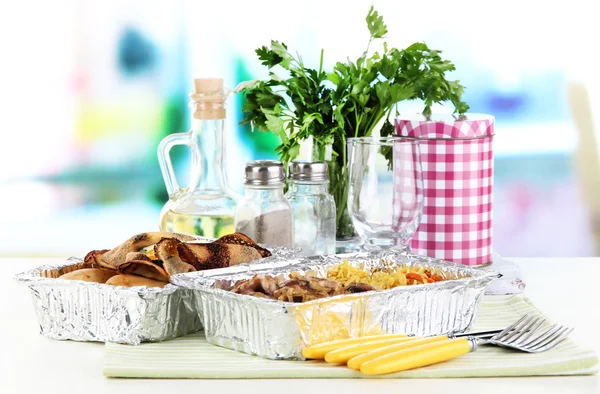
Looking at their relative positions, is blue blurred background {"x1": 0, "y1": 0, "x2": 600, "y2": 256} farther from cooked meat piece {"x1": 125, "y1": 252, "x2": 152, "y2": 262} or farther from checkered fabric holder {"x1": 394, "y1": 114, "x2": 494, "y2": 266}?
cooked meat piece {"x1": 125, "y1": 252, "x2": 152, "y2": 262}

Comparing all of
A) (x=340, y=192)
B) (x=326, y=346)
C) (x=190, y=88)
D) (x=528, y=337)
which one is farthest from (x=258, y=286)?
(x=190, y=88)

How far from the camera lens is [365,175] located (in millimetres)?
1355

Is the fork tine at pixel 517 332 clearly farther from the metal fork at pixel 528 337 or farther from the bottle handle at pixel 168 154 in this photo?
the bottle handle at pixel 168 154

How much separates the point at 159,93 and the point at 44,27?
0.46 meters

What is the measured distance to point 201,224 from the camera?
1.48 m

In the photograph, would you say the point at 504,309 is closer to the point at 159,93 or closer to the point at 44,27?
the point at 159,93

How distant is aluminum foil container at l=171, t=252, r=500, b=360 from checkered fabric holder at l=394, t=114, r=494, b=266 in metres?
0.32

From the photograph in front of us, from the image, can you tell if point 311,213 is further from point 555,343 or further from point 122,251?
point 555,343

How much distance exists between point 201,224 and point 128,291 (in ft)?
1.21

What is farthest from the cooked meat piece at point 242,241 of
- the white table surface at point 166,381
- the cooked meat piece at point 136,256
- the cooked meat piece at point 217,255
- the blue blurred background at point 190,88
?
the blue blurred background at point 190,88

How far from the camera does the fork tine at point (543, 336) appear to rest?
3.62 feet

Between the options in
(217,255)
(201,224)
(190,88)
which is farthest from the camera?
(190,88)

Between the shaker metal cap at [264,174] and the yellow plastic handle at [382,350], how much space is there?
42 centimetres

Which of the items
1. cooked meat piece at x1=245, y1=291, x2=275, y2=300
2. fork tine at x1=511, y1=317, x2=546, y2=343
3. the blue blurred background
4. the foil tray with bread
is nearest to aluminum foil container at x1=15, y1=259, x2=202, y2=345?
the foil tray with bread
